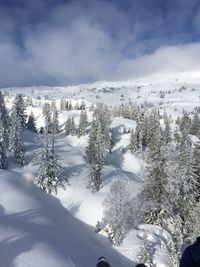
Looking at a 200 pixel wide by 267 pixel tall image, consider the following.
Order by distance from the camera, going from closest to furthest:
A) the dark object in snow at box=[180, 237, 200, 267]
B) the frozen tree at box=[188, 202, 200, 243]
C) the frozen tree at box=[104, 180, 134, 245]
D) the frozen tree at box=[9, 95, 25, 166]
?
1. the dark object in snow at box=[180, 237, 200, 267]
2. the frozen tree at box=[188, 202, 200, 243]
3. the frozen tree at box=[104, 180, 134, 245]
4. the frozen tree at box=[9, 95, 25, 166]

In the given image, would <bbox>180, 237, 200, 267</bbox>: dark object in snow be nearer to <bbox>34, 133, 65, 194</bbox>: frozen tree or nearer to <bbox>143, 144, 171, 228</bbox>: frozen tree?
<bbox>143, 144, 171, 228</bbox>: frozen tree

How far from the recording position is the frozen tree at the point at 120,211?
163ft

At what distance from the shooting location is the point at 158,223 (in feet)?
180

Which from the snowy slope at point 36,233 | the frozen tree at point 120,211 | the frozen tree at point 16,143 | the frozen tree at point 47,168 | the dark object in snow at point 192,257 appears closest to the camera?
the dark object in snow at point 192,257

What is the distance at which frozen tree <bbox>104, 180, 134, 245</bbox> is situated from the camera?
4972cm

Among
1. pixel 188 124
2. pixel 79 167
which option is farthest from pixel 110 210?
pixel 188 124

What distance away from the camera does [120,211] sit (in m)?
52.7

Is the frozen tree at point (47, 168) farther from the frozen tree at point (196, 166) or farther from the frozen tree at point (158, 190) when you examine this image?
the frozen tree at point (196, 166)

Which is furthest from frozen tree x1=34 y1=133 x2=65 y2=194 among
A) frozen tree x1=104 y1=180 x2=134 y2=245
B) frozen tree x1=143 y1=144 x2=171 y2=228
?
frozen tree x1=143 y1=144 x2=171 y2=228

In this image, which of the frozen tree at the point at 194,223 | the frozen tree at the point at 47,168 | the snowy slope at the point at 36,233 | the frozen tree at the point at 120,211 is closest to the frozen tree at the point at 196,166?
the frozen tree at the point at 194,223

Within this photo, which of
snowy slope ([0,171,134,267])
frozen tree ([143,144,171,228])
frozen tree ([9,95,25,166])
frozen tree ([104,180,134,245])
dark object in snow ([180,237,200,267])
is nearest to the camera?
dark object in snow ([180,237,200,267])

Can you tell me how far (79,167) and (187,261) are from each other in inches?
3395

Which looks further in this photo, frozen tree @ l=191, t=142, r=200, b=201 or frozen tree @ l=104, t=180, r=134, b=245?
frozen tree @ l=191, t=142, r=200, b=201

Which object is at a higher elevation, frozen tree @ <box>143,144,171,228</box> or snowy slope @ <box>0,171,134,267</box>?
snowy slope @ <box>0,171,134,267</box>
